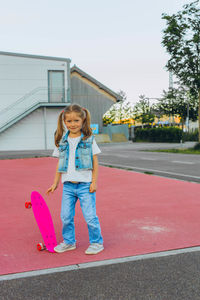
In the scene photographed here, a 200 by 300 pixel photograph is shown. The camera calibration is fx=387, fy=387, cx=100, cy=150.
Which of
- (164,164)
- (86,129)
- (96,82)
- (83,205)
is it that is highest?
(96,82)

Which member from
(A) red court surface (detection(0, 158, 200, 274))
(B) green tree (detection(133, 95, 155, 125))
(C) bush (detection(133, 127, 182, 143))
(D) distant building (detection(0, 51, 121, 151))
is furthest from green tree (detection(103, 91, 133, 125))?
(A) red court surface (detection(0, 158, 200, 274))

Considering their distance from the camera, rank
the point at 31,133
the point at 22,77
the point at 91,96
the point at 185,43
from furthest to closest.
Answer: the point at 91,96 < the point at 31,133 < the point at 22,77 < the point at 185,43

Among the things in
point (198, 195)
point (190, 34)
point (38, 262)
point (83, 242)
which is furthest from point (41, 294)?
point (190, 34)

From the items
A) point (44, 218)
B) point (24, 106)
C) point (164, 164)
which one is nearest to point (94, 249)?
point (44, 218)

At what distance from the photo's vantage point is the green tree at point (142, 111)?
71.5 metres

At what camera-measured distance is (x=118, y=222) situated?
17.6 feet

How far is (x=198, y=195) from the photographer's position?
7.53m

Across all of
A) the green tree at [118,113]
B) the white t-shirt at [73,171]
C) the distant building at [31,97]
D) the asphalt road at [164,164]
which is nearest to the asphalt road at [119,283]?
the white t-shirt at [73,171]

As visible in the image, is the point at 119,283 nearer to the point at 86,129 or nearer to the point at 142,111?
the point at 86,129

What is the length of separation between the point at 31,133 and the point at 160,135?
20.0m

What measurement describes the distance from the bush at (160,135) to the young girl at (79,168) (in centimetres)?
4089

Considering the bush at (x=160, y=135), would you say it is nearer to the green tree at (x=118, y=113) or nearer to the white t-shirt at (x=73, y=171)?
the green tree at (x=118, y=113)

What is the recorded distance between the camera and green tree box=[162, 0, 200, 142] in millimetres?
23250

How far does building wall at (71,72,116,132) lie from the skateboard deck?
134ft
